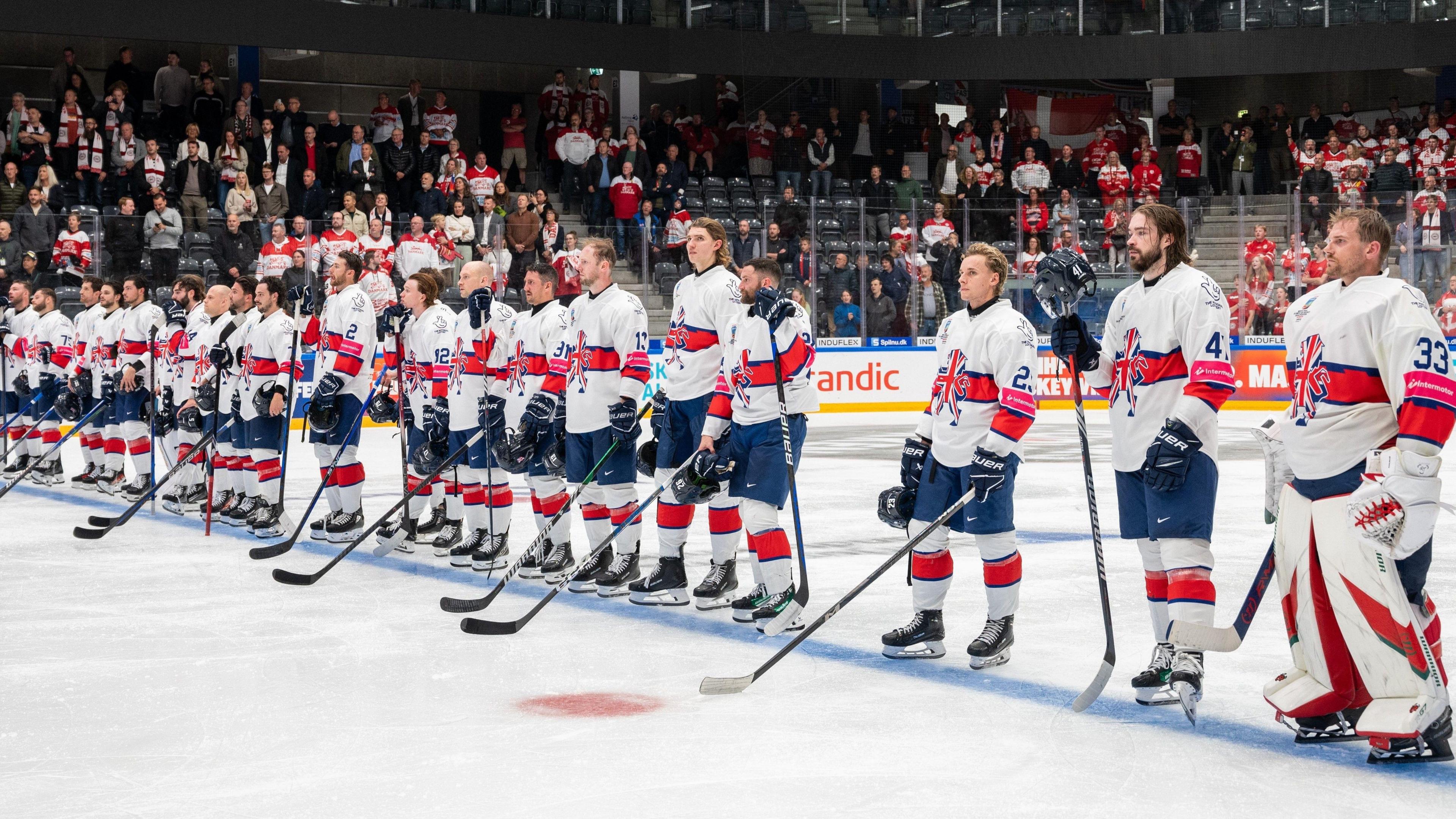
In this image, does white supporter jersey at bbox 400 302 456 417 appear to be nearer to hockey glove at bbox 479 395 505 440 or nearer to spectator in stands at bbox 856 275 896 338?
hockey glove at bbox 479 395 505 440

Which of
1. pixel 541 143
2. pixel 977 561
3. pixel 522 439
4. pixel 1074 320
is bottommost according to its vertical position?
pixel 977 561

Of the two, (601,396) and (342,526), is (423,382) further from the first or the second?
(601,396)

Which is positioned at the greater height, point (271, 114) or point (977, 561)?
point (271, 114)

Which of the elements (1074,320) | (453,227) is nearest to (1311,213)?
(453,227)

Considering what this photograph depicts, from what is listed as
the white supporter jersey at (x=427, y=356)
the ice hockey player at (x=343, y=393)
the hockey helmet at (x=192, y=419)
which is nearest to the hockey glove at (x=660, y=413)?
the white supporter jersey at (x=427, y=356)

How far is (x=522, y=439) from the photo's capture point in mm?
6711

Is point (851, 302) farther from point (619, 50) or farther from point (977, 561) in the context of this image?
point (977, 561)

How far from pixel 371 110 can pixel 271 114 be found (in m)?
3.83

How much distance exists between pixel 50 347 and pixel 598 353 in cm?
670

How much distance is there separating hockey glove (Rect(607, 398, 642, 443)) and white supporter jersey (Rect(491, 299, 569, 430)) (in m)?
0.49

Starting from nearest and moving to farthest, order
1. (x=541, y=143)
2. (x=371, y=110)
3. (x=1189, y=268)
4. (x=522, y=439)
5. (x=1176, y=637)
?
(x=1176, y=637) < (x=1189, y=268) < (x=522, y=439) < (x=541, y=143) < (x=371, y=110)

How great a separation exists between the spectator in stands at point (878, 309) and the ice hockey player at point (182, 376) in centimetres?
818

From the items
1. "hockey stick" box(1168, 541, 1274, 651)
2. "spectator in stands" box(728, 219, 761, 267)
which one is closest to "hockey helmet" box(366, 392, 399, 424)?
"hockey stick" box(1168, 541, 1274, 651)

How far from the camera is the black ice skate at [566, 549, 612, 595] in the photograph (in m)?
6.56
